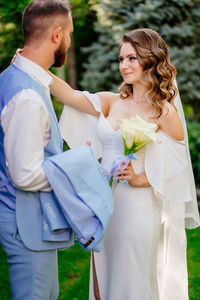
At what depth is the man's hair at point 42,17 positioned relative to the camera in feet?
7.72

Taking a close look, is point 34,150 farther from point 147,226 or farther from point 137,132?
point 147,226

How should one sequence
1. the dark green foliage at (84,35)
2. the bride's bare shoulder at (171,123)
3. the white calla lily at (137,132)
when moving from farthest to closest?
the dark green foliage at (84,35), the bride's bare shoulder at (171,123), the white calla lily at (137,132)

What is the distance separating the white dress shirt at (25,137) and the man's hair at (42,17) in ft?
1.23

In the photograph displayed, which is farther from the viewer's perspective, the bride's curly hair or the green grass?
the green grass

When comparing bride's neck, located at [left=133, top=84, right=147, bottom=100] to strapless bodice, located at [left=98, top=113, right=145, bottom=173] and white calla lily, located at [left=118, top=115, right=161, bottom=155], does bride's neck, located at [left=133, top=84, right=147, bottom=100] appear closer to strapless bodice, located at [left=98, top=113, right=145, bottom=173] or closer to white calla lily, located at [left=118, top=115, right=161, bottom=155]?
strapless bodice, located at [left=98, top=113, right=145, bottom=173]

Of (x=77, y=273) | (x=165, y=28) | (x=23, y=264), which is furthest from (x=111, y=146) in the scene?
(x=165, y=28)

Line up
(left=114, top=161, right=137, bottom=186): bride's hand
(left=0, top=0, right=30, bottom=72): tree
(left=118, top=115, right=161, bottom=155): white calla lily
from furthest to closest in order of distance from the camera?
(left=0, top=0, right=30, bottom=72): tree
(left=114, top=161, right=137, bottom=186): bride's hand
(left=118, top=115, right=161, bottom=155): white calla lily

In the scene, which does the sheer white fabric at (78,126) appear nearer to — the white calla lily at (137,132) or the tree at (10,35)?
the white calla lily at (137,132)

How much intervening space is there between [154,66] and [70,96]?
71 cm

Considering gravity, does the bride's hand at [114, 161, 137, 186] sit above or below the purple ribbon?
below

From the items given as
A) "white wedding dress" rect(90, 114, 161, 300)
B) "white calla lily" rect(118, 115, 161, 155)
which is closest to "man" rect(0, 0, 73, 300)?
"white calla lily" rect(118, 115, 161, 155)

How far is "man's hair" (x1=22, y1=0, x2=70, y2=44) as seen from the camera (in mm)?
2354

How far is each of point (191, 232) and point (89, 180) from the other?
12.3 feet

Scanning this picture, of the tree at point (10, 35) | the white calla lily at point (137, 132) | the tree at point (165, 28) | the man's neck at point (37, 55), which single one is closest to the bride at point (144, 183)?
the white calla lily at point (137, 132)
